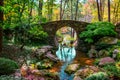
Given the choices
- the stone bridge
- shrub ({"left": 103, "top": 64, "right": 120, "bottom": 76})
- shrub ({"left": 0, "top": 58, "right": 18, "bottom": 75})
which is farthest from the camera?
the stone bridge

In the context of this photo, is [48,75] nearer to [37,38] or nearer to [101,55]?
[101,55]

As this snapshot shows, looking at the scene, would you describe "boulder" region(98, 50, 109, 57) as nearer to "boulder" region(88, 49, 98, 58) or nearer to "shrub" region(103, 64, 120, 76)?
"boulder" region(88, 49, 98, 58)

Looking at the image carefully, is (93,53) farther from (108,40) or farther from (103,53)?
(108,40)

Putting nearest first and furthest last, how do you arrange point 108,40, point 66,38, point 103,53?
1. point 103,53
2. point 108,40
3. point 66,38

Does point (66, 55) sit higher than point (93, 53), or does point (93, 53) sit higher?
point (93, 53)

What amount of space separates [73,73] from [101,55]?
4578 mm

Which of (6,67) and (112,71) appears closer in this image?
(6,67)

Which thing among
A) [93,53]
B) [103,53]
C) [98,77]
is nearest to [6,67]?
[98,77]

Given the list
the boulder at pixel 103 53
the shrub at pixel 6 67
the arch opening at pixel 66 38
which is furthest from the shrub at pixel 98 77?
the arch opening at pixel 66 38

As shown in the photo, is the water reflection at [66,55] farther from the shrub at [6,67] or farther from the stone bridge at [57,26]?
the shrub at [6,67]

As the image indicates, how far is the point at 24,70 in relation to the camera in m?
10.2

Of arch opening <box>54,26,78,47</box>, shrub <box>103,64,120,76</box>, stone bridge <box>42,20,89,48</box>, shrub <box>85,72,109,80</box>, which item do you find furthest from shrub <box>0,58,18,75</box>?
arch opening <box>54,26,78,47</box>

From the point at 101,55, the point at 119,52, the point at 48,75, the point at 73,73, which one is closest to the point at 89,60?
the point at 101,55

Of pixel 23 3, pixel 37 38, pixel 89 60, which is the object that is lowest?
pixel 89 60
